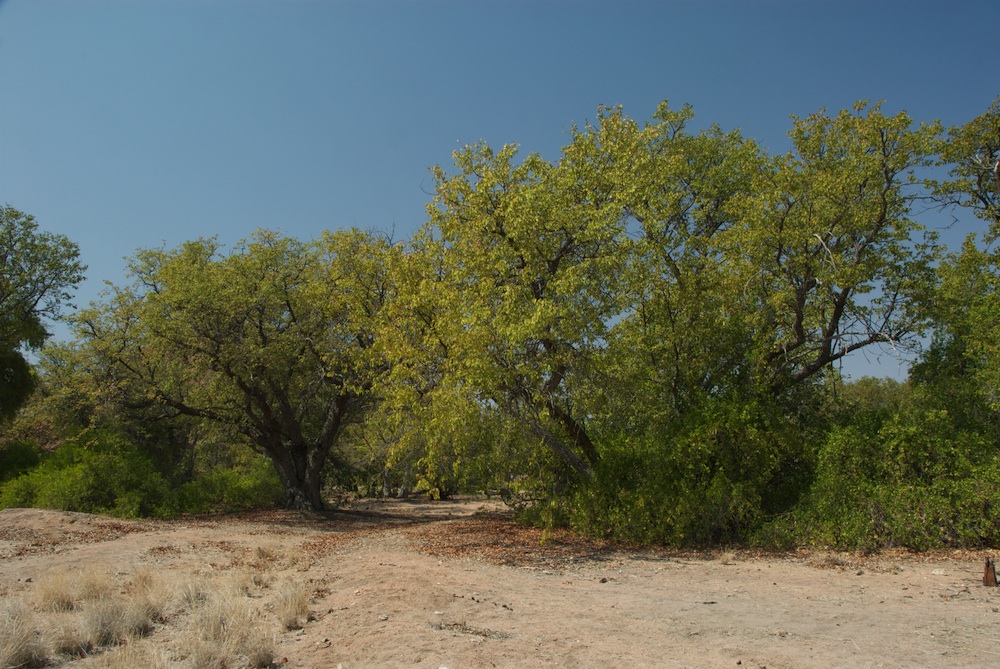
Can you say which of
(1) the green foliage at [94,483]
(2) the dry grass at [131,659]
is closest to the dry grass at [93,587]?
(2) the dry grass at [131,659]

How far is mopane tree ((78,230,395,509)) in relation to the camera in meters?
17.8

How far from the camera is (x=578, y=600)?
25.3ft

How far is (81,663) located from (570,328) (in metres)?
8.30

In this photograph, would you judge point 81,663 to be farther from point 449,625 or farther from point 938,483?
point 938,483

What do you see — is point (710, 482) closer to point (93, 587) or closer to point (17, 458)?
point (93, 587)

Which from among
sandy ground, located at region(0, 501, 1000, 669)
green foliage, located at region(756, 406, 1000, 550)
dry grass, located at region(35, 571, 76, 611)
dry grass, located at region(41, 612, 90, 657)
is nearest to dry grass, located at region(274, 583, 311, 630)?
sandy ground, located at region(0, 501, 1000, 669)

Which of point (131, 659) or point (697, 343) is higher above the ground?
point (697, 343)

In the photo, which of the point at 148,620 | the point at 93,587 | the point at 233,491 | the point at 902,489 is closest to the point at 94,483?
the point at 233,491

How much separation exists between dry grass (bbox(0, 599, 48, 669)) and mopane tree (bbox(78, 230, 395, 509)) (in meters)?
10.8

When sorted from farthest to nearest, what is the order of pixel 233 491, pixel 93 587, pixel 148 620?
pixel 233 491 < pixel 93 587 < pixel 148 620

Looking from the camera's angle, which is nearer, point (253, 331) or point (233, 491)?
point (253, 331)

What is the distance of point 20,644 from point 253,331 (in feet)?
47.9

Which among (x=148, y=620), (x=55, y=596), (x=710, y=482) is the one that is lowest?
(x=148, y=620)

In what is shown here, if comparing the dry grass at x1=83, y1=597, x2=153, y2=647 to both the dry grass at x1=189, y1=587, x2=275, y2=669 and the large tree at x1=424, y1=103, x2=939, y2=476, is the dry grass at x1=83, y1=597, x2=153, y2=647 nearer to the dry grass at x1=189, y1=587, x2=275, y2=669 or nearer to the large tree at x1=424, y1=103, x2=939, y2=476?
the dry grass at x1=189, y1=587, x2=275, y2=669
